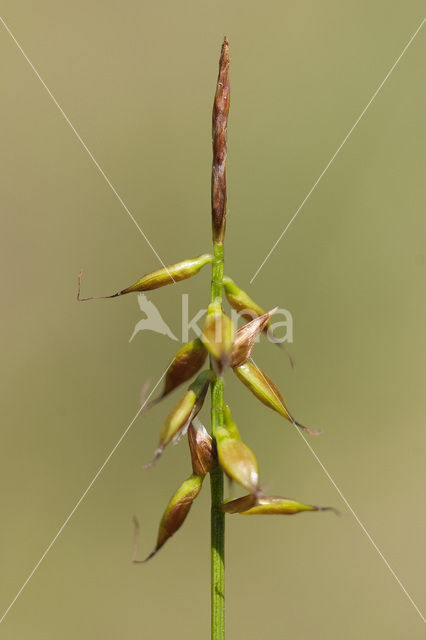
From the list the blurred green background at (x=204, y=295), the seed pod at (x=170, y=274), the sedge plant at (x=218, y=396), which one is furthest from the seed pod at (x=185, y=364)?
the blurred green background at (x=204, y=295)

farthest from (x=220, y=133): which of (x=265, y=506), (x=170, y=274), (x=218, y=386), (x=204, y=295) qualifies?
(x=204, y=295)

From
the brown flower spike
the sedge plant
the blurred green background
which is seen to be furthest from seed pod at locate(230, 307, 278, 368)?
the blurred green background

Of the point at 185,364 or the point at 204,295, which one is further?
the point at 204,295

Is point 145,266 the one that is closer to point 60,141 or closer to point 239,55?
point 60,141

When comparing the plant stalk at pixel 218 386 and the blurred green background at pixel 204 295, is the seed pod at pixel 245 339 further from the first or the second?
the blurred green background at pixel 204 295

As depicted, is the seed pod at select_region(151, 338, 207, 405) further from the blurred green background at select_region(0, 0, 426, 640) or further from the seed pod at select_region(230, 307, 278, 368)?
the blurred green background at select_region(0, 0, 426, 640)

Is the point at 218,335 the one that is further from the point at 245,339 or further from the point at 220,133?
the point at 220,133
